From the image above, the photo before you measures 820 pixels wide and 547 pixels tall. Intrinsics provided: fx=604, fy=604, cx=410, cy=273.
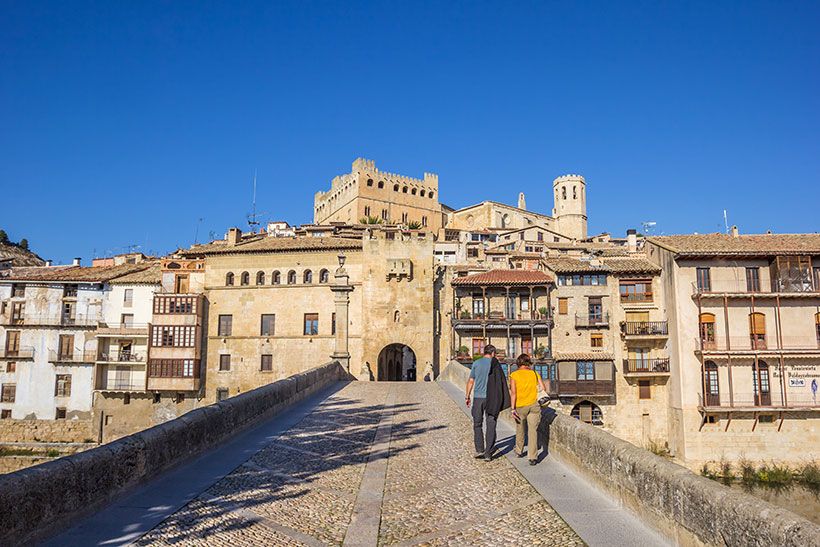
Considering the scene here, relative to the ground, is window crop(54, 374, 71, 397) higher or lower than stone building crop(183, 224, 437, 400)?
lower

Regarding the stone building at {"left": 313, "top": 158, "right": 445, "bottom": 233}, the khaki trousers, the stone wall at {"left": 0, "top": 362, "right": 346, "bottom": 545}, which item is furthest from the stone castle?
the stone building at {"left": 313, "top": 158, "right": 445, "bottom": 233}

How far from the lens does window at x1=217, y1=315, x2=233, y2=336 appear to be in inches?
1772

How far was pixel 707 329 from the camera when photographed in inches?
1447

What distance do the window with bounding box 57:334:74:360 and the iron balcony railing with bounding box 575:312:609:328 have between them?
37697mm

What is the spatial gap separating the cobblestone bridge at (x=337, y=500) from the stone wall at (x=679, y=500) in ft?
2.48

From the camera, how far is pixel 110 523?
573 centimetres

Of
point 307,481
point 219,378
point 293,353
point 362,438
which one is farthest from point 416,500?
point 219,378

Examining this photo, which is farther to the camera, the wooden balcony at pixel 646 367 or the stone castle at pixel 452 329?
the wooden balcony at pixel 646 367

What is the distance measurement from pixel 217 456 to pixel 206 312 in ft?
126

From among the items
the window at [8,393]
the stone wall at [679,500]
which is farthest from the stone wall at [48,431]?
the stone wall at [679,500]

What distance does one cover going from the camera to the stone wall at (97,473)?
4859mm

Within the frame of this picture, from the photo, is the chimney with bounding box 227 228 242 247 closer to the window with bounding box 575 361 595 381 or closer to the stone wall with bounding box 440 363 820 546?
the window with bounding box 575 361 595 381

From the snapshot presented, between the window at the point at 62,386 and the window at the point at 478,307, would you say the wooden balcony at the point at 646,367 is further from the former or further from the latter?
the window at the point at 62,386

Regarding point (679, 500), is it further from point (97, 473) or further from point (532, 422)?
point (97, 473)
